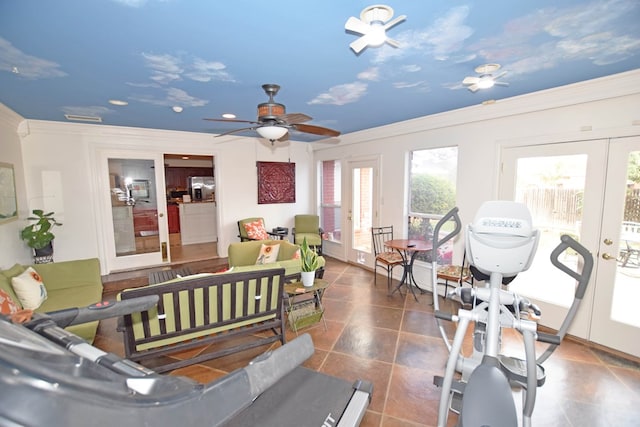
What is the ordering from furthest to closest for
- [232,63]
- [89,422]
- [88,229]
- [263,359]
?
[88,229]
[232,63]
[263,359]
[89,422]

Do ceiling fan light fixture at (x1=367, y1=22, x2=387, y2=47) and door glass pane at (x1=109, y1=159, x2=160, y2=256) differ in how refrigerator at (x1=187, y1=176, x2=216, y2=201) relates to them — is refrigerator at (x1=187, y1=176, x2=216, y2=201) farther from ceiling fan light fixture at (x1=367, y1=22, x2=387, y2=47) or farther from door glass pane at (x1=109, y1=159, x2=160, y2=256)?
ceiling fan light fixture at (x1=367, y1=22, x2=387, y2=47)

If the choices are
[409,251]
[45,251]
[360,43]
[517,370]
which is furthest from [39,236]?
[517,370]

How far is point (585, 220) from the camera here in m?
2.84

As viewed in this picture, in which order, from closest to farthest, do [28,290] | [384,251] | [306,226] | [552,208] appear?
[28,290] < [552,208] < [384,251] < [306,226]

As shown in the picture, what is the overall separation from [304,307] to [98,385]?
2993 millimetres

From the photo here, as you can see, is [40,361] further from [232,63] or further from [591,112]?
[591,112]

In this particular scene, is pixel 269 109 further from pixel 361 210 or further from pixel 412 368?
Result: pixel 361 210

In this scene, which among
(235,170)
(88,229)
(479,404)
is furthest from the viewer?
(235,170)

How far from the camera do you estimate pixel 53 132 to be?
4.33 meters

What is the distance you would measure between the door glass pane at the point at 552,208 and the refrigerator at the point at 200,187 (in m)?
8.59

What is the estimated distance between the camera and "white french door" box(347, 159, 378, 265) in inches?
205

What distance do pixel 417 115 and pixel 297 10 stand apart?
113 inches

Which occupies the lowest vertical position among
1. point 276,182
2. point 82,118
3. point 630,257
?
point 630,257

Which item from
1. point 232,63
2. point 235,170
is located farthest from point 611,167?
point 235,170
